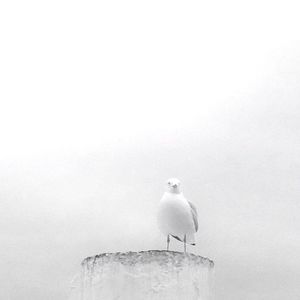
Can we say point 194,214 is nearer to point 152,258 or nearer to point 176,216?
point 176,216

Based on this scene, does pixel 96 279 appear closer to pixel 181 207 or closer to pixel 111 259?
pixel 111 259

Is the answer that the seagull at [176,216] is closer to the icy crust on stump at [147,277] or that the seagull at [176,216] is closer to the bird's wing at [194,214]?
the bird's wing at [194,214]

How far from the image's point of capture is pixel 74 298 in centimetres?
429

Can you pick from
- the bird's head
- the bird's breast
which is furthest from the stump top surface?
the bird's head

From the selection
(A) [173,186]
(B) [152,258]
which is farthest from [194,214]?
(B) [152,258]

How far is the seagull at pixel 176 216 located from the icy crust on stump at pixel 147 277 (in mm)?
2422

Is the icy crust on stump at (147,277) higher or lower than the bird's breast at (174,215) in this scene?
lower

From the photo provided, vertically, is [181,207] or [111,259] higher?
[181,207]

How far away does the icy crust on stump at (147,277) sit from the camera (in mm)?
Result: 3883

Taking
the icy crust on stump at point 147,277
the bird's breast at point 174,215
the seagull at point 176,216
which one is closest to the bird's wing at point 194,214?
the seagull at point 176,216

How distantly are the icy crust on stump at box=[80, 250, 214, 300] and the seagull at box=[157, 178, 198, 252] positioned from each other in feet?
7.95

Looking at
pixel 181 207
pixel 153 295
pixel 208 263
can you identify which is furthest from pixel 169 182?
pixel 153 295

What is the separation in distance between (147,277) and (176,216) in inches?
109

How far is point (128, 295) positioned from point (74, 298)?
0.64 metres
